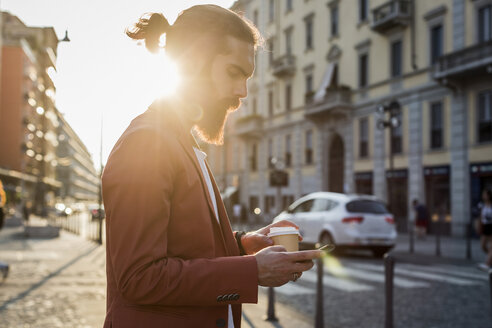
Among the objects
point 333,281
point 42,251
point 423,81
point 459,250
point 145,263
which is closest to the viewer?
point 145,263

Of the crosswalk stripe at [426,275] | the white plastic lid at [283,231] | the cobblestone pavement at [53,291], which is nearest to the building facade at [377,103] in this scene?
the crosswalk stripe at [426,275]

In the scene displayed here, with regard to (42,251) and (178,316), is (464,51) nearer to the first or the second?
(42,251)

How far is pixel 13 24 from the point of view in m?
65.1

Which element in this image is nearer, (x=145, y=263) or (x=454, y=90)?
(x=145, y=263)

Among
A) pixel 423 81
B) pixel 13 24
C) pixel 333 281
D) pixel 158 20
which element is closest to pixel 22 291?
pixel 333 281

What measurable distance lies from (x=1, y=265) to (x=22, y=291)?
50.9 inches

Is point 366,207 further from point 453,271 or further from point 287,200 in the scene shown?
point 287,200

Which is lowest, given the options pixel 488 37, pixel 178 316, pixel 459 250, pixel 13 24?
pixel 459 250

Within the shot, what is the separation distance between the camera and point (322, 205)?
15750 millimetres

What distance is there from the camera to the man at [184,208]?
67.0 inches

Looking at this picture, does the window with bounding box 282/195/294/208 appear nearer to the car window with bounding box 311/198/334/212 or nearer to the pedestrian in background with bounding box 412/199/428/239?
the pedestrian in background with bounding box 412/199/428/239

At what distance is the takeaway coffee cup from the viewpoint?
6.75ft

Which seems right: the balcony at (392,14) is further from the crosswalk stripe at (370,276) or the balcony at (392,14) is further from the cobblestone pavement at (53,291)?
the cobblestone pavement at (53,291)

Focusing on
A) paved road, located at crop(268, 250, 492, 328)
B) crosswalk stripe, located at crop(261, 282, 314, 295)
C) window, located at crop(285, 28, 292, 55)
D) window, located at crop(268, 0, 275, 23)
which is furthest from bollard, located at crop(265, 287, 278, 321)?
window, located at crop(268, 0, 275, 23)
